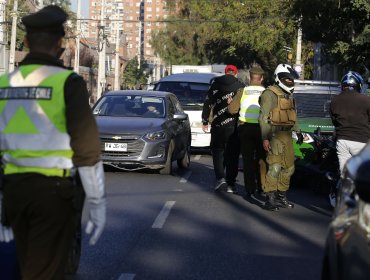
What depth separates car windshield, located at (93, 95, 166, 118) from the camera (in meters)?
14.9

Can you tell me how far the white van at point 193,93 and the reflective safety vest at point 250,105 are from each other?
305 inches

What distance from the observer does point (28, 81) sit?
4.09 metres

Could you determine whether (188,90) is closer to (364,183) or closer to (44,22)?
(44,22)

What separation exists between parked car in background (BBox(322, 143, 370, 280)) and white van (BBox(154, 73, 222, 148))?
14.1 meters

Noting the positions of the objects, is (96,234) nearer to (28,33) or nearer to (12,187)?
(12,187)

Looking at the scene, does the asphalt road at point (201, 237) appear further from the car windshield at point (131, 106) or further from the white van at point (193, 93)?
the white van at point (193, 93)

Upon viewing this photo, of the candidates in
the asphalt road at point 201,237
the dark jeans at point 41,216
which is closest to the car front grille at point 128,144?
the asphalt road at point 201,237

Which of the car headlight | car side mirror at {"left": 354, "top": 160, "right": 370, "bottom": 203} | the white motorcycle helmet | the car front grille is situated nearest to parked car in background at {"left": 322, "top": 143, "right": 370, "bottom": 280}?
car side mirror at {"left": 354, "top": 160, "right": 370, "bottom": 203}

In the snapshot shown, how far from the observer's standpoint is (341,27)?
77.6 ft

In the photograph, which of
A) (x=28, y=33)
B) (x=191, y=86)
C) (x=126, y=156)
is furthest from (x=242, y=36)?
(x=28, y=33)

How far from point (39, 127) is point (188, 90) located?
16.6 meters

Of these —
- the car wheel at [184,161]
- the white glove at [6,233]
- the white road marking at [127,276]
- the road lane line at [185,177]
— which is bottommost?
the road lane line at [185,177]

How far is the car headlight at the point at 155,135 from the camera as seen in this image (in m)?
13.7

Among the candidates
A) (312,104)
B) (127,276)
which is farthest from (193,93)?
(127,276)
